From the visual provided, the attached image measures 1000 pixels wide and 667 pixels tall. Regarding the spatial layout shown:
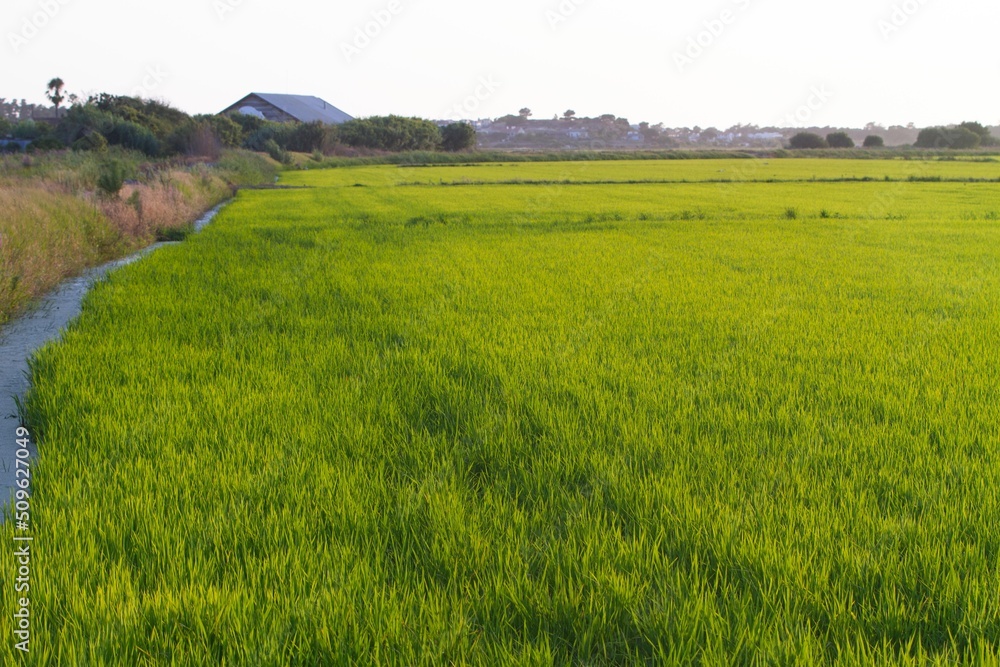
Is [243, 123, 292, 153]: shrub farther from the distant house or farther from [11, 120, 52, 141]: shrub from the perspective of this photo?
the distant house

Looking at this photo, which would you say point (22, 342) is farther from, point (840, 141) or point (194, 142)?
point (840, 141)

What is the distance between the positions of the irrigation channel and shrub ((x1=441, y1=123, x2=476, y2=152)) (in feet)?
204

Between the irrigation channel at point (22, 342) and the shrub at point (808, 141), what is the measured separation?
75718mm

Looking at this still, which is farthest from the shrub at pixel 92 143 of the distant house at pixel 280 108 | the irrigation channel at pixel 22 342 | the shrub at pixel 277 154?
the distant house at pixel 280 108

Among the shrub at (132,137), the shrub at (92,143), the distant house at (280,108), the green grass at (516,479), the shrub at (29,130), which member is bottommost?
the green grass at (516,479)

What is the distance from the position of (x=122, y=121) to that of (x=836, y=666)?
43.5 m

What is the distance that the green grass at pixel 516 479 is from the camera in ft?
5.80

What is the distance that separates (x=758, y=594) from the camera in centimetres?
192

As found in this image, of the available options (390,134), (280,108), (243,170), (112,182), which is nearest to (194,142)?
(243,170)

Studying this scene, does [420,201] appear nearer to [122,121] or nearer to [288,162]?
[122,121]

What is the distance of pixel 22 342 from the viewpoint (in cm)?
490

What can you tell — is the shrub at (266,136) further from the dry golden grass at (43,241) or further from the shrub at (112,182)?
the dry golden grass at (43,241)

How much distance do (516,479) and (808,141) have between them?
259 feet

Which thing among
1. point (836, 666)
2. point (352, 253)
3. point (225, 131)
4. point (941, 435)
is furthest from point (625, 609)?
point (225, 131)
